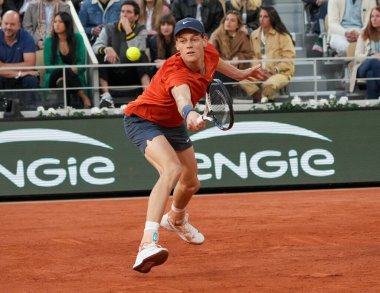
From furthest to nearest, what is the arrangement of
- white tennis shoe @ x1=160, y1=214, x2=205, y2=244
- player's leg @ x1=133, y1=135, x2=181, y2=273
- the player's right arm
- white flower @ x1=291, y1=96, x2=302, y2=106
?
1. white flower @ x1=291, y1=96, x2=302, y2=106
2. white tennis shoe @ x1=160, y1=214, x2=205, y2=244
3. player's leg @ x1=133, y1=135, x2=181, y2=273
4. the player's right arm

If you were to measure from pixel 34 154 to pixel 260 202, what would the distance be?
11.2ft

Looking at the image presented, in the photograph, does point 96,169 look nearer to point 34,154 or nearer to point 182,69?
point 34,154

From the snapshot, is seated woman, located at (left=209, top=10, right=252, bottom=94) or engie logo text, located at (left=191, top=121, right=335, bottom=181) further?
seated woman, located at (left=209, top=10, right=252, bottom=94)

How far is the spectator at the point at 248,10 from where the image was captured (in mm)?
15383

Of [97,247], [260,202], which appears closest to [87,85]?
[260,202]

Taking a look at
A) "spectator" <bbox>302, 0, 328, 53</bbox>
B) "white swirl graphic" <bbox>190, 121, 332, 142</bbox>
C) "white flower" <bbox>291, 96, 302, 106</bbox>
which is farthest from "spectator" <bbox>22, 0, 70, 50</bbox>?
"spectator" <bbox>302, 0, 328, 53</bbox>

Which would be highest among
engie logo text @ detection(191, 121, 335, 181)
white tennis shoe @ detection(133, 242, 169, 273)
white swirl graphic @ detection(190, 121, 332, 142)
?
white tennis shoe @ detection(133, 242, 169, 273)

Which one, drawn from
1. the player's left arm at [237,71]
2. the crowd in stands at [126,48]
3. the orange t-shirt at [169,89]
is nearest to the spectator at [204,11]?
the crowd in stands at [126,48]

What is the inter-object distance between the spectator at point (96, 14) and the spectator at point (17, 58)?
1145mm

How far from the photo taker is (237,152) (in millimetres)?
13766

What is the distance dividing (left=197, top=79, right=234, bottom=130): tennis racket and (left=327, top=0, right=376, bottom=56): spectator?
781cm

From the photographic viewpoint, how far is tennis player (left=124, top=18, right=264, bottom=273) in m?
7.36

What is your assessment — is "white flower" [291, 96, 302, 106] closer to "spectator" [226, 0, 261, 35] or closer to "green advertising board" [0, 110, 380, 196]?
"green advertising board" [0, 110, 380, 196]

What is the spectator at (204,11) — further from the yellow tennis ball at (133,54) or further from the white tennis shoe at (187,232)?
the white tennis shoe at (187,232)
